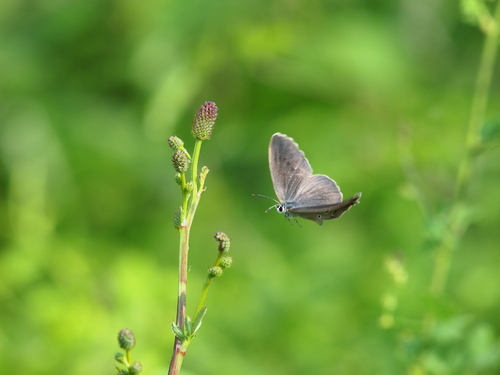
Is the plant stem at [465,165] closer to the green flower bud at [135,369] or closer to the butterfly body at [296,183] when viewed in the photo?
the butterfly body at [296,183]

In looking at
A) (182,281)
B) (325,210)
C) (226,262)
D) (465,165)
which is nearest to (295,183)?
(325,210)

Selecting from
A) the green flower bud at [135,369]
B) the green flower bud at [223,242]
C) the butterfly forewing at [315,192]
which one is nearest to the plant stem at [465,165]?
the butterfly forewing at [315,192]

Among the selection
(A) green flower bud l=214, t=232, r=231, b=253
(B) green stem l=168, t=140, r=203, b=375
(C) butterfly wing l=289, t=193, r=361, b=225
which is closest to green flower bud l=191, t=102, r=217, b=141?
(B) green stem l=168, t=140, r=203, b=375

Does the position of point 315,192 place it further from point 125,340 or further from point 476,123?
point 476,123

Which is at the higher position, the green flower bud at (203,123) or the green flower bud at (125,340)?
the green flower bud at (203,123)

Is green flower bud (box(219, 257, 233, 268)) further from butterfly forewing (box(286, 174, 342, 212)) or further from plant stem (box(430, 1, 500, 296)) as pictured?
plant stem (box(430, 1, 500, 296))

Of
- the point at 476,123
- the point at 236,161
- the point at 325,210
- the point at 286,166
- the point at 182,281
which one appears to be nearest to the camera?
the point at 182,281

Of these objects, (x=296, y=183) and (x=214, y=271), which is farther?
(x=296, y=183)

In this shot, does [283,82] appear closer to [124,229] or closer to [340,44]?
[340,44]
